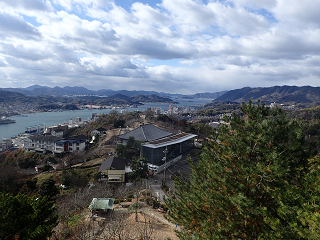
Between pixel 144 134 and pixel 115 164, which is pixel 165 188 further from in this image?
pixel 144 134

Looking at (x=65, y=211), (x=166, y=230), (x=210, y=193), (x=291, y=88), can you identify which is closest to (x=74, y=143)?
(x=65, y=211)

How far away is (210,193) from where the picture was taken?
11.5 ft

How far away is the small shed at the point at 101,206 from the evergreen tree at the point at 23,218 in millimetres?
2802

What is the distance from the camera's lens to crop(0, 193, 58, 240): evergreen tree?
339 centimetres

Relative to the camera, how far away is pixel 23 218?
3.66m

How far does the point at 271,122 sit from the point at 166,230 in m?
4.82

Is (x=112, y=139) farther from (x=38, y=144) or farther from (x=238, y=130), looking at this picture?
(x=238, y=130)

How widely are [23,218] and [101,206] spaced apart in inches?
135

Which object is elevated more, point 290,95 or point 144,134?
point 290,95

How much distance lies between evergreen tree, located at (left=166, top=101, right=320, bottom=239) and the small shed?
12.2 ft

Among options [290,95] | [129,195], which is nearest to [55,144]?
[129,195]

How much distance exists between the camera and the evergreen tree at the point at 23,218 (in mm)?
3395

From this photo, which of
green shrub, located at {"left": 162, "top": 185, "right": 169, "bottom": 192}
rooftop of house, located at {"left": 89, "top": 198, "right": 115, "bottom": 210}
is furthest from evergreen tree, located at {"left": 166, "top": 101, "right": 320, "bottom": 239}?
green shrub, located at {"left": 162, "top": 185, "right": 169, "bottom": 192}

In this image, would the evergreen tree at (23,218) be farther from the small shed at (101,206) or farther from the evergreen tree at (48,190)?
the evergreen tree at (48,190)
